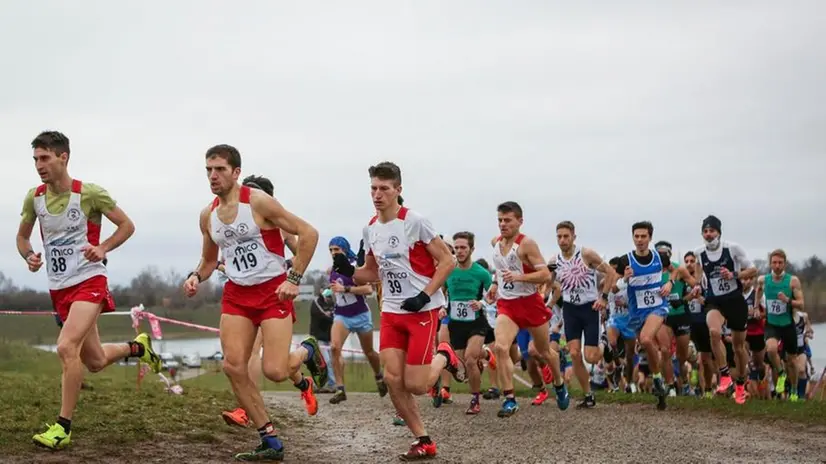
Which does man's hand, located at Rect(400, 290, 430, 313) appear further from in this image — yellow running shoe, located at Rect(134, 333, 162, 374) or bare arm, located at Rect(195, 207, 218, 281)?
yellow running shoe, located at Rect(134, 333, 162, 374)

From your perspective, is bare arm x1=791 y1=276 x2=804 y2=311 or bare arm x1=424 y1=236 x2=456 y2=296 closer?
bare arm x1=424 y1=236 x2=456 y2=296

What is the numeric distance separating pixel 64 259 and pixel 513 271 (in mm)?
6109

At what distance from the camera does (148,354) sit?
34.7 feet

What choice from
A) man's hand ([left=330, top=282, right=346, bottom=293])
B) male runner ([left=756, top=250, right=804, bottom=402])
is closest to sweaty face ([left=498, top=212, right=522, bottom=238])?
man's hand ([left=330, top=282, right=346, bottom=293])

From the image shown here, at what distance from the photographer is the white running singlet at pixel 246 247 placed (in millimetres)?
8484

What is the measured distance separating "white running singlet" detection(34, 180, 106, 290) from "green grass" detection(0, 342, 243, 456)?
1.44 meters

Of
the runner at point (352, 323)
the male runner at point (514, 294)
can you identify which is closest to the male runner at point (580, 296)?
the male runner at point (514, 294)

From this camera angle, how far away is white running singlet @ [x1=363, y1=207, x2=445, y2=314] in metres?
9.25

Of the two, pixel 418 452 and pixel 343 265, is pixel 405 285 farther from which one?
pixel 418 452

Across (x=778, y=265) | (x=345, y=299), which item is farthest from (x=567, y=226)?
(x=778, y=265)

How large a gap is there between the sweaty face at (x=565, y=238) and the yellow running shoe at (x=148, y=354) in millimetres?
7006

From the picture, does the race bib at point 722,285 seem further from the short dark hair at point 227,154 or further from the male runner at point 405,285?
the short dark hair at point 227,154

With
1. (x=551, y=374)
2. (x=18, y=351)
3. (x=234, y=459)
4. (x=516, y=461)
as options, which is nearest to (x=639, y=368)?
(x=551, y=374)

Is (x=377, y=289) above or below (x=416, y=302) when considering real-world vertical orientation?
above
